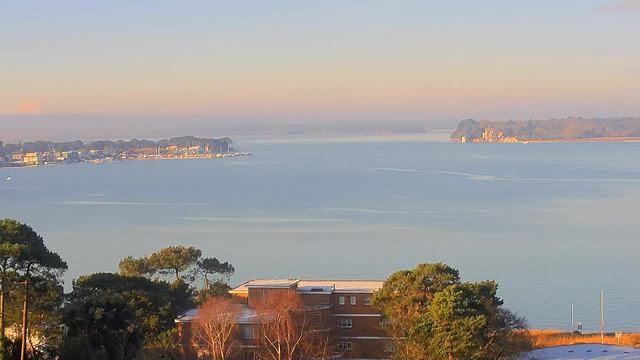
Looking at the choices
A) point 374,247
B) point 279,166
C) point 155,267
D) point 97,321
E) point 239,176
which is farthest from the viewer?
point 279,166

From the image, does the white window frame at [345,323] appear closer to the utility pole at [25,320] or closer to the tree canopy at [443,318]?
the tree canopy at [443,318]

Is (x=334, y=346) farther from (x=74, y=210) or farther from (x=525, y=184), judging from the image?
(x=525, y=184)

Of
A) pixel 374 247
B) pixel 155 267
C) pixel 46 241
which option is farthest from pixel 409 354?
pixel 46 241

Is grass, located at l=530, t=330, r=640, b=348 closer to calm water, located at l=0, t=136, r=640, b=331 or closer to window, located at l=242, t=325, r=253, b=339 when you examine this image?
calm water, located at l=0, t=136, r=640, b=331

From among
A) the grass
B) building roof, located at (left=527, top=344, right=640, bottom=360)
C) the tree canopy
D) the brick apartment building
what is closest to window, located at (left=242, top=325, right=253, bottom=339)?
the brick apartment building

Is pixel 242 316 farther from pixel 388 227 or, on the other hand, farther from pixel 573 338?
pixel 388 227

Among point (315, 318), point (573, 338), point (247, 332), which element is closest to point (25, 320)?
point (247, 332)
